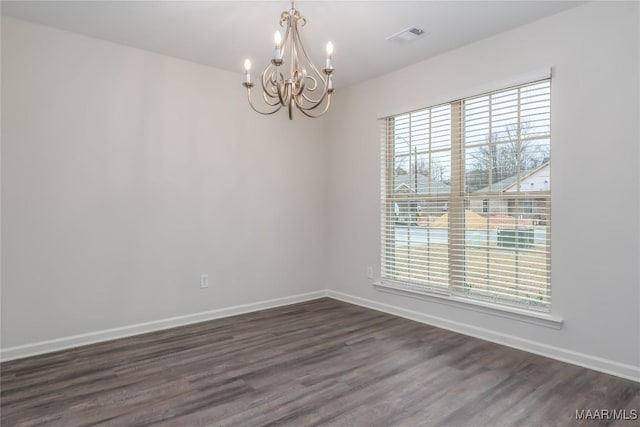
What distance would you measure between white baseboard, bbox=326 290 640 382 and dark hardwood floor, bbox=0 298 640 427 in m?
0.08

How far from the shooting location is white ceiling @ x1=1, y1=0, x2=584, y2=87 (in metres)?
2.70

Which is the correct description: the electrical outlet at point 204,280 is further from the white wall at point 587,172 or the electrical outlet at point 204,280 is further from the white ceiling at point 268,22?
the white wall at point 587,172

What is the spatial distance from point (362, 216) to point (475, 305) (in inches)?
62.0

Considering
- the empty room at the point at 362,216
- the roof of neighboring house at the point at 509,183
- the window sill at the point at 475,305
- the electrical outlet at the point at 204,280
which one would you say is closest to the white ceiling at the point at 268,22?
the empty room at the point at 362,216

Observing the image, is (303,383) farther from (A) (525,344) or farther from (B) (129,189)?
(B) (129,189)

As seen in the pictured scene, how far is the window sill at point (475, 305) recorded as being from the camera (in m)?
2.85

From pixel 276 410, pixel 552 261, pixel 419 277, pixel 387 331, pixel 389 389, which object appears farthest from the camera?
pixel 419 277

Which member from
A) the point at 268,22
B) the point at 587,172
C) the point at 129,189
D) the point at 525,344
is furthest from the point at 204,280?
the point at 587,172

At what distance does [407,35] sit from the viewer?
10.3ft

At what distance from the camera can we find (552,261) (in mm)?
2834

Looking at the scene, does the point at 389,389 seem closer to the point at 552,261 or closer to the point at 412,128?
the point at 552,261

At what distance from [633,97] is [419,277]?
7.21 feet

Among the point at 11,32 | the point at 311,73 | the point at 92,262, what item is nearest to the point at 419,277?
the point at 311,73

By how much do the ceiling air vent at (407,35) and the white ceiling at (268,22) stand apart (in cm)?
5
